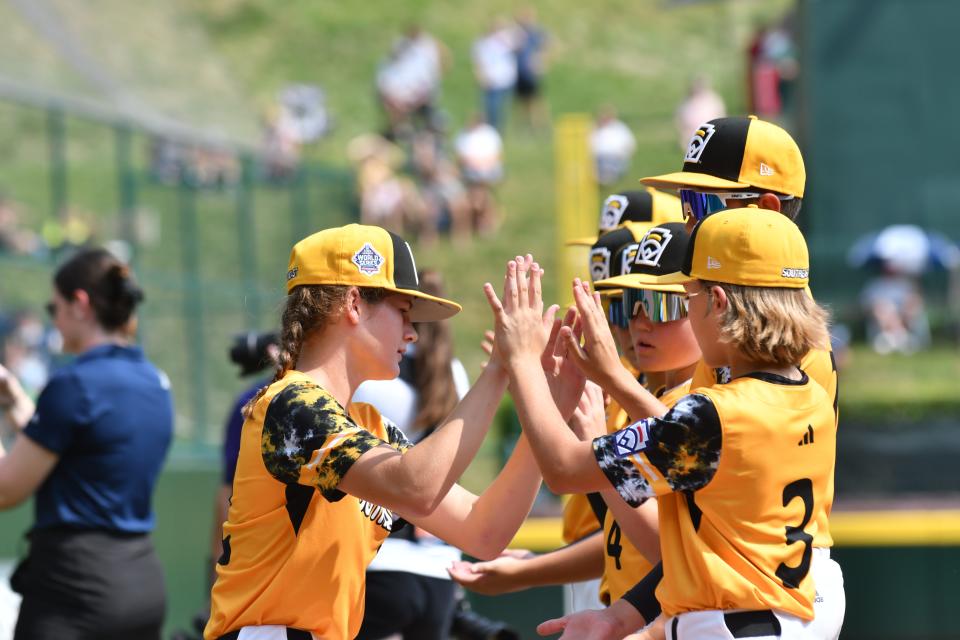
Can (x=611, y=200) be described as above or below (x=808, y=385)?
above

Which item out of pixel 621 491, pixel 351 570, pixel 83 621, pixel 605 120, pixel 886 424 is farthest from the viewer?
pixel 605 120

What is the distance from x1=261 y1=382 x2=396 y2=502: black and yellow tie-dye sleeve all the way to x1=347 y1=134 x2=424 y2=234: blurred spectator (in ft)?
50.2

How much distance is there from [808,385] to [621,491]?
0.52 meters

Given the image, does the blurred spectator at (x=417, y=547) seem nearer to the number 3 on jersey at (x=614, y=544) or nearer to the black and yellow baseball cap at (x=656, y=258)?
the number 3 on jersey at (x=614, y=544)

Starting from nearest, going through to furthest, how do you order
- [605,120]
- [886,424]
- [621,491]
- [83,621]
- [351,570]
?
[621,491] → [351,570] → [83,621] → [886,424] → [605,120]

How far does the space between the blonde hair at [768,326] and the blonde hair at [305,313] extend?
35.6 inches

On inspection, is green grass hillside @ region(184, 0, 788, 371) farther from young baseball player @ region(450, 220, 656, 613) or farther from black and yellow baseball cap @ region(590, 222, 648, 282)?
young baseball player @ region(450, 220, 656, 613)

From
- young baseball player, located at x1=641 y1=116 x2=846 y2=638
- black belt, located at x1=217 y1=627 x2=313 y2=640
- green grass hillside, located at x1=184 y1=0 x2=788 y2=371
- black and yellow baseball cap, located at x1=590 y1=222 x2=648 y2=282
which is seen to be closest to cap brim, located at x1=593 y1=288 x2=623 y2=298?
black and yellow baseball cap, located at x1=590 y1=222 x2=648 y2=282

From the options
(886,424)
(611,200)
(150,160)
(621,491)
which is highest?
(150,160)

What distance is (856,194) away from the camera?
16797mm

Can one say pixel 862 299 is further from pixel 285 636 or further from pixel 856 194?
pixel 285 636

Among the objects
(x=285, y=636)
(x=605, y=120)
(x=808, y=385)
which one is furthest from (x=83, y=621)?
(x=605, y=120)

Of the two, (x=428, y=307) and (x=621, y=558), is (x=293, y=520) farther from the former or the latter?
(x=621, y=558)

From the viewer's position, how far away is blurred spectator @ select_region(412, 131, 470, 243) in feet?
72.3
